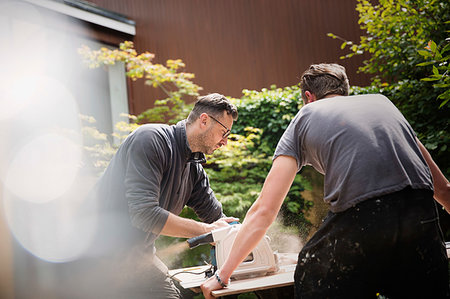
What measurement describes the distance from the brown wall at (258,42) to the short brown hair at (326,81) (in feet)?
19.7

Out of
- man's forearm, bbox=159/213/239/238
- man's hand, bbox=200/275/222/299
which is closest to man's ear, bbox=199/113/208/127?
man's forearm, bbox=159/213/239/238

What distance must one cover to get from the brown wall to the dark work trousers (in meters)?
6.53

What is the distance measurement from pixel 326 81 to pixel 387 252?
0.85 meters

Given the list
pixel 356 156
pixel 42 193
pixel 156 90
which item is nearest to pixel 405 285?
pixel 356 156

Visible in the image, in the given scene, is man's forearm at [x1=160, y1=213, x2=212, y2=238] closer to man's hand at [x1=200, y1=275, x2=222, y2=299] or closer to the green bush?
man's hand at [x1=200, y1=275, x2=222, y2=299]

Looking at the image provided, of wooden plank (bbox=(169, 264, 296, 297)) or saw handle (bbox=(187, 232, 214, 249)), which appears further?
saw handle (bbox=(187, 232, 214, 249))

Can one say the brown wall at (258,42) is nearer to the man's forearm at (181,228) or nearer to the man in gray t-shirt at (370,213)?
the man's forearm at (181,228)

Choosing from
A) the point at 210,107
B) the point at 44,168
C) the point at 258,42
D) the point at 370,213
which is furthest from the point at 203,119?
the point at 258,42

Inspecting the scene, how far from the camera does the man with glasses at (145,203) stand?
227cm

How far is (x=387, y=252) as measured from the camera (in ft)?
5.01

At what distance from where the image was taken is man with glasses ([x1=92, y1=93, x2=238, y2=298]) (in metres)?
2.27

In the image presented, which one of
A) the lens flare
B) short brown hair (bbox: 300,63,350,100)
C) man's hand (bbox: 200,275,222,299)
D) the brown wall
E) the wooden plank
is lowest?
the wooden plank

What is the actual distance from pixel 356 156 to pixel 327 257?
42 cm

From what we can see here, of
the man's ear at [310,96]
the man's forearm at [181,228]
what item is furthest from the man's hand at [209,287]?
the man's ear at [310,96]
